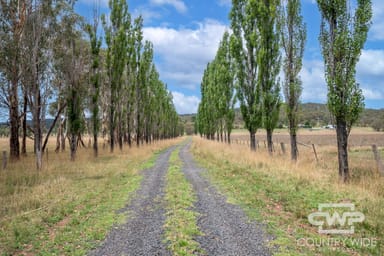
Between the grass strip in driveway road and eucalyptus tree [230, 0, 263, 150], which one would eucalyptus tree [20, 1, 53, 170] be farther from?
eucalyptus tree [230, 0, 263, 150]

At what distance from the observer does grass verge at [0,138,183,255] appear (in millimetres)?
5148

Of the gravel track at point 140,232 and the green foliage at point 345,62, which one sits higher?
the green foliage at point 345,62

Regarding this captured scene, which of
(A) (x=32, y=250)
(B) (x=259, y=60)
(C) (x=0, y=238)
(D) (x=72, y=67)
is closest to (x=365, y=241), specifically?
(A) (x=32, y=250)

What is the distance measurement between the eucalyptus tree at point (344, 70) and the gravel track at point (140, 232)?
278 inches

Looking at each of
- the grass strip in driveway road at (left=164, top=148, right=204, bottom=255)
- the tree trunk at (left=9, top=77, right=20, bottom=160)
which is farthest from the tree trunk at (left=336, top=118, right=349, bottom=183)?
→ the tree trunk at (left=9, top=77, right=20, bottom=160)

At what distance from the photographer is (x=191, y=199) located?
8.07 metres

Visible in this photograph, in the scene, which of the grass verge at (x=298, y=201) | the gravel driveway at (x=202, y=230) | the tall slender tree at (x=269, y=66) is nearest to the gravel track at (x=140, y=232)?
the gravel driveway at (x=202, y=230)

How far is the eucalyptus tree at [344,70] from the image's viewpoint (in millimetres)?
9656

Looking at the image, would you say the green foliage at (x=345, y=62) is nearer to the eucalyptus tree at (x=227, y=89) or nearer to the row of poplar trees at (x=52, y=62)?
the row of poplar trees at (x=52, y=62)

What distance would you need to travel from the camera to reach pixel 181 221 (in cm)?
607

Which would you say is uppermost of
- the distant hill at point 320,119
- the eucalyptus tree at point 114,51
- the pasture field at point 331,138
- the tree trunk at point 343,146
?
the eucalyptus tree at point 114,51

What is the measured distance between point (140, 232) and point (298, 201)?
464 cm

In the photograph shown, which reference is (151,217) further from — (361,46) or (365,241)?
(361,46)

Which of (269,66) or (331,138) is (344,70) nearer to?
(269,66)
